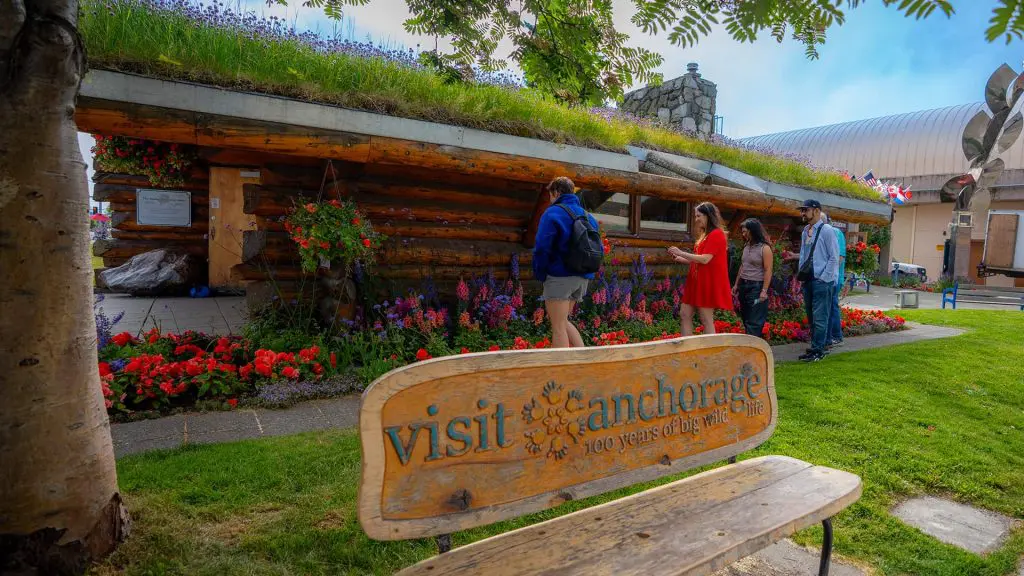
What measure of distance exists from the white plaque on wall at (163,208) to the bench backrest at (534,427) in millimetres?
9819

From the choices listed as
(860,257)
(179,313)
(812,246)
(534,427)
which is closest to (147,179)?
(179,313)

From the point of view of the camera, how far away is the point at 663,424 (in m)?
2.34

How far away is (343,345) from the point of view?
5.49 metres

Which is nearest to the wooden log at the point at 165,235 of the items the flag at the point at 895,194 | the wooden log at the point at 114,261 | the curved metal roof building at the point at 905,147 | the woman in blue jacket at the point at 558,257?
the wooden log at the point at 114,261

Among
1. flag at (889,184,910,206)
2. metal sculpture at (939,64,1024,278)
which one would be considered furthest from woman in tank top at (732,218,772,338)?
Answer: flag at (889,184,910,206)

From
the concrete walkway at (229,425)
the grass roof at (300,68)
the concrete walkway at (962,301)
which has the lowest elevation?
the concrete walkway at (229,425)

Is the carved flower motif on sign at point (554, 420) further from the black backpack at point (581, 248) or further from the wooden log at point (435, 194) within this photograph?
the wooden log at point (435, 194)

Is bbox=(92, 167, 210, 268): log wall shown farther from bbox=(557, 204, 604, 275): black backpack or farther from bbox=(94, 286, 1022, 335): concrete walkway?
bbox=(557, 204, 604, 275): black backpack

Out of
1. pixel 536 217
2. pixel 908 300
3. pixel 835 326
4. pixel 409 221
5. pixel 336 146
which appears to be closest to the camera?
pixel 336 146

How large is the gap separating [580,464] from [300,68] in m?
→ 5.08

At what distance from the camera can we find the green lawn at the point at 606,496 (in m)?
2.41

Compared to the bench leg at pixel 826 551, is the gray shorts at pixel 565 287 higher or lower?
higher

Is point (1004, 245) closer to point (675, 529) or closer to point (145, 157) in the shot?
point (675, 529)

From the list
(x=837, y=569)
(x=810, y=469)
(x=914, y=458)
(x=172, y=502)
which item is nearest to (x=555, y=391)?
(x=810, y=469)
